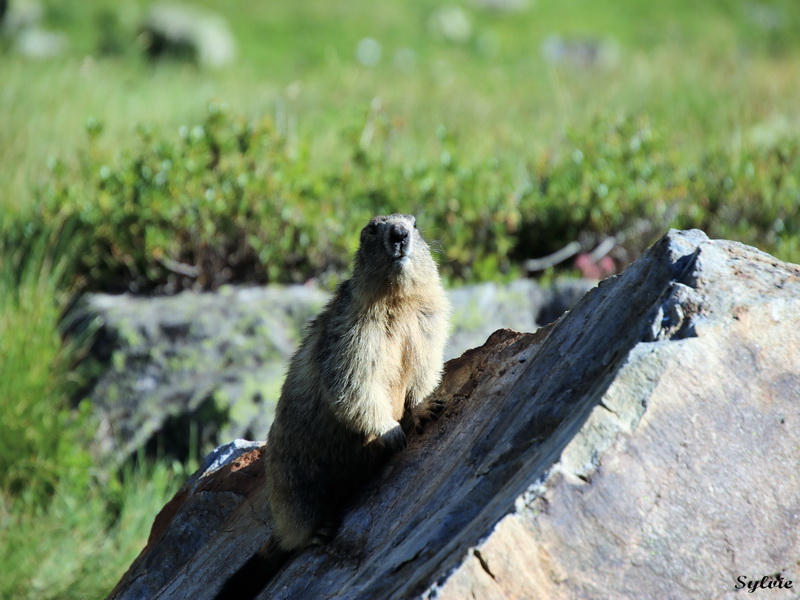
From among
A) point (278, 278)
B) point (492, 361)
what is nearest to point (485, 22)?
point (278, 278)

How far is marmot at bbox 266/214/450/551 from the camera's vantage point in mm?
3834

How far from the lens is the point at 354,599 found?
113 inches

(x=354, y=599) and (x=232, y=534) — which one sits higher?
(x=354, y=599)

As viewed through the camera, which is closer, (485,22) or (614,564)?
(614,564)

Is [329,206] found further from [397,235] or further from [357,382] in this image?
[357,382]

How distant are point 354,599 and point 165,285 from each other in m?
5.70

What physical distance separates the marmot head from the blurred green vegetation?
3.31 meters

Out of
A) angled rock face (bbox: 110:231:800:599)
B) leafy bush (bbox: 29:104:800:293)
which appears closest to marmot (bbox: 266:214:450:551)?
angled rock face (bbox: 110:231:800:599)

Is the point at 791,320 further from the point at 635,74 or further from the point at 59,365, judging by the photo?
the point at 635,74

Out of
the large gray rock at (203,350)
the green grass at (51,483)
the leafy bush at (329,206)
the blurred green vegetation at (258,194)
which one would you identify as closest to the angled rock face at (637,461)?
the green grass at (51,483)

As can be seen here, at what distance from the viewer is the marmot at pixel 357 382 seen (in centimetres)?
383

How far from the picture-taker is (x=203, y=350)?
24.3 ft

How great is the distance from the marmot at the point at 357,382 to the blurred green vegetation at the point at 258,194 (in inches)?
109

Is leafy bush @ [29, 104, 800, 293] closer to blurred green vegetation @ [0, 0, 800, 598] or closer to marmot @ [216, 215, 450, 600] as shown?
blurred green vegetation @ [0, 0, 800, 598]
